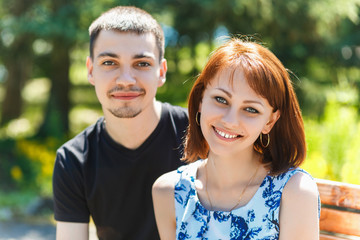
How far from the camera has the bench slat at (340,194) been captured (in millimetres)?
2059

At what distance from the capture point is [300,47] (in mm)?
7332

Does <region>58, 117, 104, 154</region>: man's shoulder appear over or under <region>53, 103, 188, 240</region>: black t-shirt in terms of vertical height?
over

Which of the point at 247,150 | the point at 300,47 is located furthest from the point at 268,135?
the point at 300,47

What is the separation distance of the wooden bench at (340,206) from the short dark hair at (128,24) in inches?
49.7

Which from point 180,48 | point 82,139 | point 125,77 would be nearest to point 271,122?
point 125,77

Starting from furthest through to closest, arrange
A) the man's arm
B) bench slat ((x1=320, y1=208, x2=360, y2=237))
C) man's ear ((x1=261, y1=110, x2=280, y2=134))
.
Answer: the man's arm < bench slat ((x1=320, y1=208, x2=360, y2=237)) < man's ear ((x1=261, y1=110, x2=280, y2=134))

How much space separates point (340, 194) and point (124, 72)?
1310 millimetres

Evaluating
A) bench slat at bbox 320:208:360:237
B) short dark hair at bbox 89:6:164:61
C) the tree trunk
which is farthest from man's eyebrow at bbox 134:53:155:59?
the tree trunk

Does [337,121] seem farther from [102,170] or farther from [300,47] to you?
[300,47]

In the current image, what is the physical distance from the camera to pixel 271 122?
2.01 metres

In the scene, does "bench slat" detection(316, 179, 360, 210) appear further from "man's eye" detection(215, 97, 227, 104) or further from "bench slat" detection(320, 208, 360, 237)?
"man's eye" detection(215, 97, 227, 104)

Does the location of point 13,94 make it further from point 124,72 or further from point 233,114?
point 233,114

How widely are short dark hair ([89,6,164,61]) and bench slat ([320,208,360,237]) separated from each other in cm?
133

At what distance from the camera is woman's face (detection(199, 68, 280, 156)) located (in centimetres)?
189
